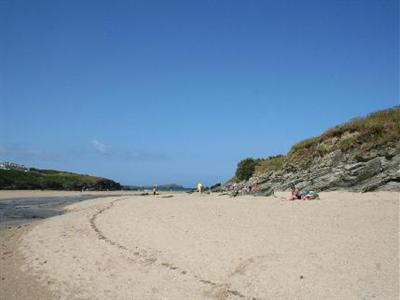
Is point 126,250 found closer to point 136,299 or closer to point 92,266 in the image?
point 92,266

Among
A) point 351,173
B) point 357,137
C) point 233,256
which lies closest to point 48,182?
point 357,137

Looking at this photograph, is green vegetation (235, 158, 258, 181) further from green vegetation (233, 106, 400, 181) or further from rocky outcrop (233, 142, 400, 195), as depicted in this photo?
rocky outcrop (233, 142, 400, 195)

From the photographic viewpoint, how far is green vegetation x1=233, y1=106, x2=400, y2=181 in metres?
28.0

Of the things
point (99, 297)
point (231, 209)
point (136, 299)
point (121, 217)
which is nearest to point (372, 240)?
point (136, 299)

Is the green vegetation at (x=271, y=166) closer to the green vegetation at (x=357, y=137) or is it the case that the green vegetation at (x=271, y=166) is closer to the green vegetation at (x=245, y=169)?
the green vegetation at (x=245, y=169)

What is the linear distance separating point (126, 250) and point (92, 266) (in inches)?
64.8

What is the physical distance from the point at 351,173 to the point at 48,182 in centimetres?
8400

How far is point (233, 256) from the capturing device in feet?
39.0

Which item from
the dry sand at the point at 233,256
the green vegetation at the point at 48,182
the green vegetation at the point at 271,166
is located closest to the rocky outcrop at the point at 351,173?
the dry sand at the point at 233,256

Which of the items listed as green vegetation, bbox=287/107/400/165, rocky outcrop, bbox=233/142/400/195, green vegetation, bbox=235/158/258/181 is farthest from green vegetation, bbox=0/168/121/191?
rocky outcrop, bbox=233/142/400/195

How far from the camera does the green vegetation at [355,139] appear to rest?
27953mm

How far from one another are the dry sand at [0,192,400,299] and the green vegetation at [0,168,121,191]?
245 feet

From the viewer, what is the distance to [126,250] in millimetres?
14453

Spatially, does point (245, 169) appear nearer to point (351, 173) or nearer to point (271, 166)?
point (271, 166)
